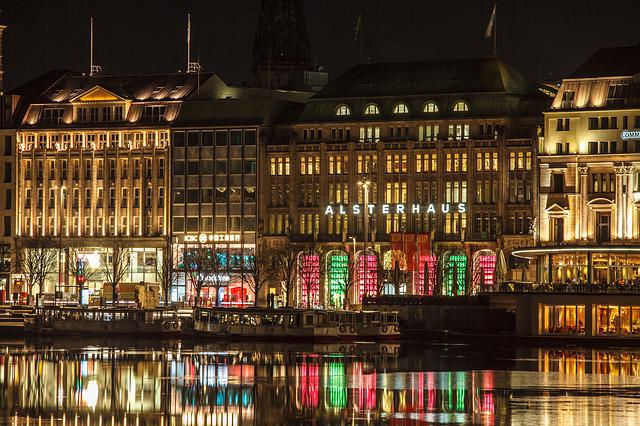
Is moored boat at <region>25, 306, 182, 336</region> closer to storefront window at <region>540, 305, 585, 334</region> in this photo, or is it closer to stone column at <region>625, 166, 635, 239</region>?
storefront window at <region>540, 305, 585, 334</region>

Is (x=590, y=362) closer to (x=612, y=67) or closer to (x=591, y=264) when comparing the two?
(x=591, y=264)

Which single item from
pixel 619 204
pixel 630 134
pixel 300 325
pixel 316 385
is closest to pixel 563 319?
pixel 300 325

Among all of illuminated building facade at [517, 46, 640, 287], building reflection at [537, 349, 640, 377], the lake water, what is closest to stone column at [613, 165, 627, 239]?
illuminated building facade at [517, 46, 640, 287]

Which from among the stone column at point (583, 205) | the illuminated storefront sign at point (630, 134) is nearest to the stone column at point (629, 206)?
the illuminated storefront sign at point (630, 134)

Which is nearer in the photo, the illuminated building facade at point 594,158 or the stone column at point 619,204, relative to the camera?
the illuminated building facade at point 594,158

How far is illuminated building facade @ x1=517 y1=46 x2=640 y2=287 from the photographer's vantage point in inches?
7682

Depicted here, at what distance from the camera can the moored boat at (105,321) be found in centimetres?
17912

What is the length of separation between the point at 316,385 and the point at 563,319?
2228 inches

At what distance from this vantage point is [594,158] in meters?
196

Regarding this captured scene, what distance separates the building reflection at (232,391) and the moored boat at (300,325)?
23.1 metres

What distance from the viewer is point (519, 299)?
17175 centimetres

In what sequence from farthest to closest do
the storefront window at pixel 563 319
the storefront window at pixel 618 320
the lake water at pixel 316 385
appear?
the storefront window at pixel 563 319 < the storefront window at pixel 618 320 < the lake water at pixel 316 385

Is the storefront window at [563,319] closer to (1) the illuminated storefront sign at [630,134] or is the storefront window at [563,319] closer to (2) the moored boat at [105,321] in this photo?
(1) the illuminated storefront sign at [630,134]

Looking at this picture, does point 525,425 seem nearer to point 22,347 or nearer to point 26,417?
point 26,417
